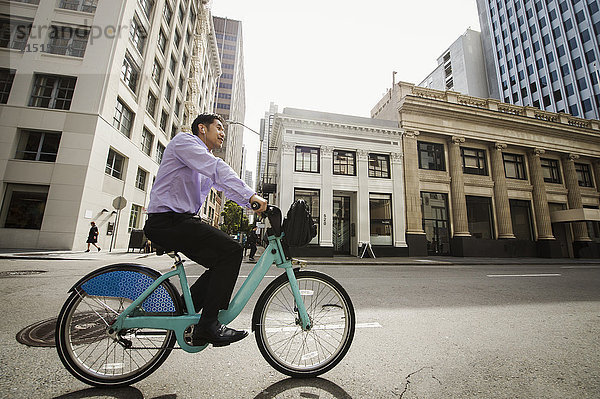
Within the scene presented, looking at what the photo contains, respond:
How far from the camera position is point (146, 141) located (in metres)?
22.1

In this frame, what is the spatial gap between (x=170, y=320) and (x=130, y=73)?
76.7ft

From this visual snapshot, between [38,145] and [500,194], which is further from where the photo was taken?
[500,194]

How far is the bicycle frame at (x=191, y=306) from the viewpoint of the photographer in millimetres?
1914

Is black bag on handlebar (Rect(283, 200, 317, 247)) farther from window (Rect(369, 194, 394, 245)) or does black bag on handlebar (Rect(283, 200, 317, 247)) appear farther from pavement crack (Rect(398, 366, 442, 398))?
window (Rect(369, 194, 394, 245))

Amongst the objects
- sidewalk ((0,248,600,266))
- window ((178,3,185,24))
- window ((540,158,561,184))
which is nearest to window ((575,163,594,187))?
window ((540,158,561,184))

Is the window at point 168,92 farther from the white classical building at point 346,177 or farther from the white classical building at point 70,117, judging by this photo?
the white classical building at point 346,177

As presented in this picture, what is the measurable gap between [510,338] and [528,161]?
93.7 ft

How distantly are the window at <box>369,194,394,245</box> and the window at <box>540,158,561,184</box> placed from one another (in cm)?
1767

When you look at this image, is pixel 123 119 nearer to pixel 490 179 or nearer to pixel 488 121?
pixel 488 121

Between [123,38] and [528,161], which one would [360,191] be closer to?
[528,161]

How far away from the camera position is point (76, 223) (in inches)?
546

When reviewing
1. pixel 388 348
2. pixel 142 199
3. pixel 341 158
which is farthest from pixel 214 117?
pixel 142 199

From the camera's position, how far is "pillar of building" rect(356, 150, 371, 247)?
728 inches

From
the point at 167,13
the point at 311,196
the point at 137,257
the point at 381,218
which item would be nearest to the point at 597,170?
the point at 381,218
